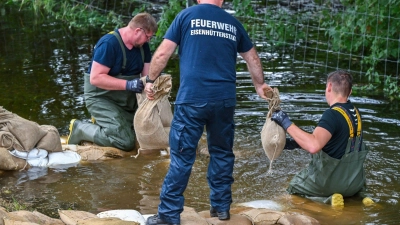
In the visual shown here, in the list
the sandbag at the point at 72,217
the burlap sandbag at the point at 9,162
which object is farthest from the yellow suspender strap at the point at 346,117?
the burlap sandbag at the point at 9,162

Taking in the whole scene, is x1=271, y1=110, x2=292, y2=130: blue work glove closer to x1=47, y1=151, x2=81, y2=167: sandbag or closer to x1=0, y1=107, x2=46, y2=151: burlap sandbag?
x1=47, y1=151, x2=81, y2=167: sandbag

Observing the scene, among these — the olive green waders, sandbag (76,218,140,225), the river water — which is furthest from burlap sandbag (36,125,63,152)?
sandbag (76,218,140,225)

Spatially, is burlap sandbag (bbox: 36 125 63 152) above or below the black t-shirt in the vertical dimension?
below

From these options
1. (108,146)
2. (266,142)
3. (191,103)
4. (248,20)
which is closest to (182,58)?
(191,103)

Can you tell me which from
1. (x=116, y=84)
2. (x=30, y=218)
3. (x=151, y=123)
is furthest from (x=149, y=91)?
(x=30, y=218)

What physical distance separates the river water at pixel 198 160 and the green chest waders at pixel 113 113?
Result: 11.1 inches

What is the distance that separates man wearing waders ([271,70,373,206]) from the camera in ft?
18.4

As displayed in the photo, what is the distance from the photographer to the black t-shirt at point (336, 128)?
5622 millimetres

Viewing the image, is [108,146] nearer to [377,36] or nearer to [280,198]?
[280,198]

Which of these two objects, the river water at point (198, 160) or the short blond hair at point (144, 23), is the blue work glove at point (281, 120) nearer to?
the river water at point (198, 160)

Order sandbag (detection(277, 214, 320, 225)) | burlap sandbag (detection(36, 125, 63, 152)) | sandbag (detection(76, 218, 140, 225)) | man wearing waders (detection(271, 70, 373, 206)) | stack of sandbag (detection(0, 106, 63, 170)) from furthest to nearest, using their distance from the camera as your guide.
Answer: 1. burlap sandbag (detection(36, 125, 63, 152))
2. stack of sandbag (detection(0, 106, 63, 170))
3. man wearing waders (detection(271, 70, 373, 206))
4. sandbag (detection(277, 214, 320, 225))
5. sandbag (detection(76, 218, 140, 225))

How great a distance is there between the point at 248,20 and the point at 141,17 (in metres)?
5.59

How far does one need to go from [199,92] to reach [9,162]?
2.52 m

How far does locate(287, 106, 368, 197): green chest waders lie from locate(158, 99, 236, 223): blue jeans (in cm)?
104
